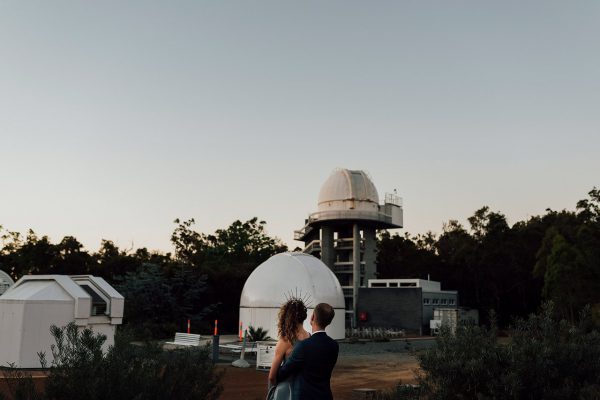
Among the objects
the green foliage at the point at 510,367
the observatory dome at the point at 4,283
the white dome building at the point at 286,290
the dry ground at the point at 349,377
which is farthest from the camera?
the white dome building at the point at 286,290

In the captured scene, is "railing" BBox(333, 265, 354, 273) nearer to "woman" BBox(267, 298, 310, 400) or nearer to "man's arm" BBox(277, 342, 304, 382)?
"woman" BBox(267, 298, 310, 400)

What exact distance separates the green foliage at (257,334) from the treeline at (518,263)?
74.2ft

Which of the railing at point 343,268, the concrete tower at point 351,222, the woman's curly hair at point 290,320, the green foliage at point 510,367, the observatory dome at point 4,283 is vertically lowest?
the green foliage at point 510,367

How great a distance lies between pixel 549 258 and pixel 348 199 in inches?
630

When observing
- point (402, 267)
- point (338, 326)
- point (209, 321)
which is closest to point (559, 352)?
point (338, 326)

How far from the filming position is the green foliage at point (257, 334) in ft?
95.6

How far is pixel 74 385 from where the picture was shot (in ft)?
18.9

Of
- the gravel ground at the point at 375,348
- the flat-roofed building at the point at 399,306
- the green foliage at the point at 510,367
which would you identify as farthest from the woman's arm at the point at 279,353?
the flat-roofed building at the point at 399,306

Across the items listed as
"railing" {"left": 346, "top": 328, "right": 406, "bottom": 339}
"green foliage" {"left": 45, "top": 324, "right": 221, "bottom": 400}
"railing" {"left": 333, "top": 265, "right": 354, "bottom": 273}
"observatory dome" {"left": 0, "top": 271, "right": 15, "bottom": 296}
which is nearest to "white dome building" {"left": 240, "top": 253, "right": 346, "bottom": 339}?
"railing" {"left": 346, "top": 328, "right": 406, "bottom": 339}

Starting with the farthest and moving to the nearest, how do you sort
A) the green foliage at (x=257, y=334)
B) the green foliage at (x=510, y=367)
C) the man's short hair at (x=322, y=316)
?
the green foliage at (x=257, y=334) → the green foliage at (x=510, y=367) → the man's short hair at (x=322, y=316)

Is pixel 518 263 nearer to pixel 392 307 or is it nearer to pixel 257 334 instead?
pixel 392 307

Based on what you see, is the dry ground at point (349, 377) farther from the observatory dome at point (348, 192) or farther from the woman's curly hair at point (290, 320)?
the observatory dome at point (348, 192)

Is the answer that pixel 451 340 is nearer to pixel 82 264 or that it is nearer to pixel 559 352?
pixel 559 352

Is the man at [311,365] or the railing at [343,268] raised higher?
the railing at [343,268]
